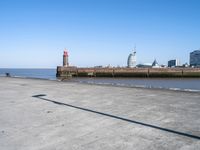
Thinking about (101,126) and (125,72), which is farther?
(125,72)

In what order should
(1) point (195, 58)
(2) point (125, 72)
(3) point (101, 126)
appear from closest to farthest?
(3) point (101, 126), (2) point (125, 72), (1) point (195, 58)

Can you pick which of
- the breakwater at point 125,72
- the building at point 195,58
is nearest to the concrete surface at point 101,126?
the breakwater at point 125,72

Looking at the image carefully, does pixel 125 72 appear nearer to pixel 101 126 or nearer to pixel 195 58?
pixel 101 126

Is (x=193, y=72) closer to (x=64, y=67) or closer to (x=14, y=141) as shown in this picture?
(x=64, y=67)

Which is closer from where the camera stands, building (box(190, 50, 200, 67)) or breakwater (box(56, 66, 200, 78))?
breakwater (box(56, 66, 200, 78))

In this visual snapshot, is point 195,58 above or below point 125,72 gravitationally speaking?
above

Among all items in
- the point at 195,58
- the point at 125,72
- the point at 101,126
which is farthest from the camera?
the point at 195,58

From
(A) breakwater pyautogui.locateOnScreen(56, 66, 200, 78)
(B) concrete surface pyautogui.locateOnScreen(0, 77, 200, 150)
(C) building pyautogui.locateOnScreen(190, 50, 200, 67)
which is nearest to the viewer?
(B) concrete surface pyautogui.locateOnScreen(0, 77, 200, 150)

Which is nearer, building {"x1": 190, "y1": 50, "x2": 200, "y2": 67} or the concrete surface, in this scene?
the concrete surface

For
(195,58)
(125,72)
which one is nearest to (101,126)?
(125,72)

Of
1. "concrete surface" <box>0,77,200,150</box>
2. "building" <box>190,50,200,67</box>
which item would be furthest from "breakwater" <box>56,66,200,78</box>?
"building" <box>190,50,200,67</box>

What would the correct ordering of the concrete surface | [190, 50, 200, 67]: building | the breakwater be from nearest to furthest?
1. the concrete surface
2. the breakwater
3. [190, 50, 200, 67]: building

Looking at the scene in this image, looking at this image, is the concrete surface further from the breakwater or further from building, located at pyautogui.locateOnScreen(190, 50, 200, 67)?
building, located at pyautogui.locateOnScreen(190, 50, 200, 67)

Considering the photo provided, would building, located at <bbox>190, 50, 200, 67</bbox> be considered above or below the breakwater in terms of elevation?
above
